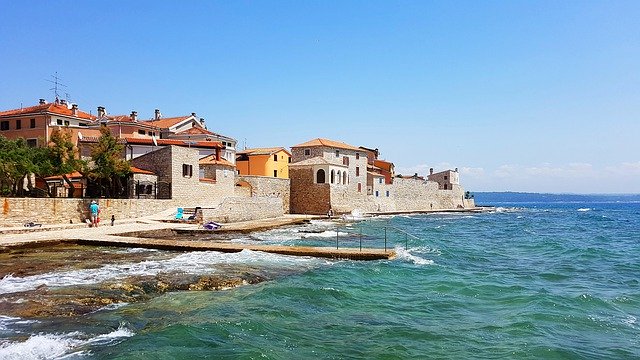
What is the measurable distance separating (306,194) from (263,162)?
639cm

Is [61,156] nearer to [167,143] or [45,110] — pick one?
[167,143]

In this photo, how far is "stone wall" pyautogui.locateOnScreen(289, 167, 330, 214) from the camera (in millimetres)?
47594

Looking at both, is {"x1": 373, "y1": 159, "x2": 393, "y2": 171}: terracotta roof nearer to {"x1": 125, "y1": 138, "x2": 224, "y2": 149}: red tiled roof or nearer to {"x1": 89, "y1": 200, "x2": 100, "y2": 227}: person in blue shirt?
{"x1": 125, "y1": 138, "x2": 224, "y2": 149}: red tiled roof

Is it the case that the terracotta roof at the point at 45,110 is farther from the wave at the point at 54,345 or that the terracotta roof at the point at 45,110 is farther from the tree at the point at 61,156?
the wave at the point at 54,345

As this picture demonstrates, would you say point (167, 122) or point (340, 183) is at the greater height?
point (167, 122)

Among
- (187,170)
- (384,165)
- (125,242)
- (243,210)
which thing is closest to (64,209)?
(125,242)

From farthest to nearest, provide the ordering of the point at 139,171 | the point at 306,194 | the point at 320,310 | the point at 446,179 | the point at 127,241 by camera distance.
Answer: the point at 446,179, the point at 306,194, the point at 139,171, the point at 127,241, the point at 320,310

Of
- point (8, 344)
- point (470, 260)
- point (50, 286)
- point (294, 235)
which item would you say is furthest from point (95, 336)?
point (294, 235)

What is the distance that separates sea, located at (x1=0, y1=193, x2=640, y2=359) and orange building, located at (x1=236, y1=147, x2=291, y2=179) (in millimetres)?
31505

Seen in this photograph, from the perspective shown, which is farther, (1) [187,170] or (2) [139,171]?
(1) [187,170]

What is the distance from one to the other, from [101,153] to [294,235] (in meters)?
13.2

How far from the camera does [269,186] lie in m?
45.2

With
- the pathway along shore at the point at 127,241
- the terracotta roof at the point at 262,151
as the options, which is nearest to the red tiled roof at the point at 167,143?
the terracotta roof at the point at 262,151

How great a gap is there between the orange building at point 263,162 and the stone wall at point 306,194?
349 cm
